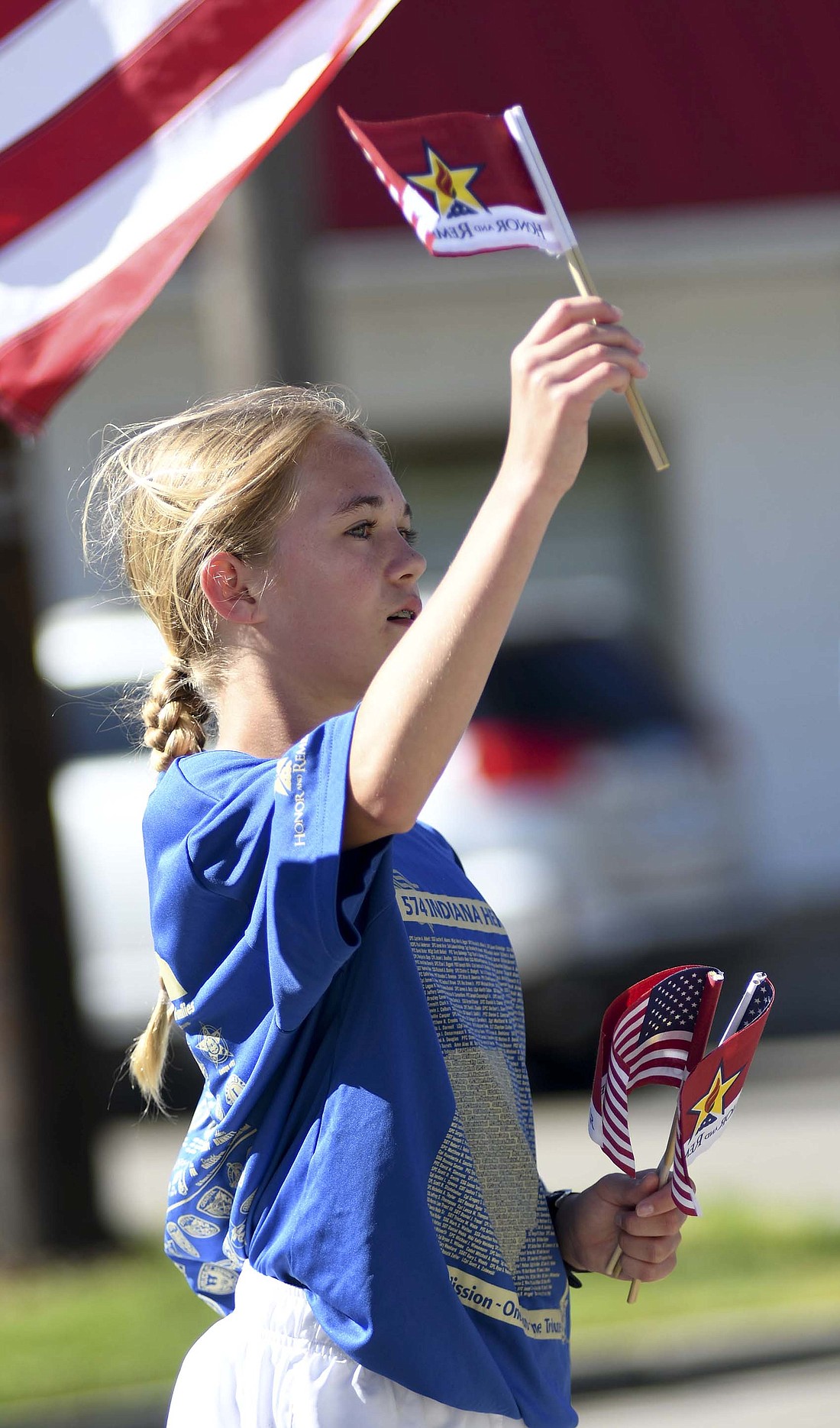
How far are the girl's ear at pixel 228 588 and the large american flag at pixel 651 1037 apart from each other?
577mm

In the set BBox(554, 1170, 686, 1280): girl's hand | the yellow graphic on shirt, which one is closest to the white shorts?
the yellow graphic on shirt

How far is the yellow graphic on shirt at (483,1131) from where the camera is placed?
1.76 meters

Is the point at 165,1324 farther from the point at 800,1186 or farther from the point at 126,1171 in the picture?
the point at 800,1186

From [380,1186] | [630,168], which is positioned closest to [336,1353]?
[380,1186]

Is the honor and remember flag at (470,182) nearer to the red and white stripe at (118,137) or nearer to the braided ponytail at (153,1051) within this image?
the red and white stripe at (118,137)

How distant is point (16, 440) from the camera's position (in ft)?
17.4

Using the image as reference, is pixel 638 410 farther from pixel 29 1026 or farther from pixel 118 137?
pixel 29 1026

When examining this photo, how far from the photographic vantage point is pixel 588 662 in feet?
26.5

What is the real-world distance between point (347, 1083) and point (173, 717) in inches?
21.5

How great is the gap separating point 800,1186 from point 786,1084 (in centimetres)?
153

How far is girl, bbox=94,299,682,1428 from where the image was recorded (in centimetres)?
150

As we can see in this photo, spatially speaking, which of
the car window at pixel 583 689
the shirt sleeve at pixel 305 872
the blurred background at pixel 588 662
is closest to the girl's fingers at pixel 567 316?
the shirt sleeve at pixel 305 872

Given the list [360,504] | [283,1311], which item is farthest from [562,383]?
[283,1311]

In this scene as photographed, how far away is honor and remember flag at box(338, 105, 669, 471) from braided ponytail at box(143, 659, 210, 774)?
2.02 feet
